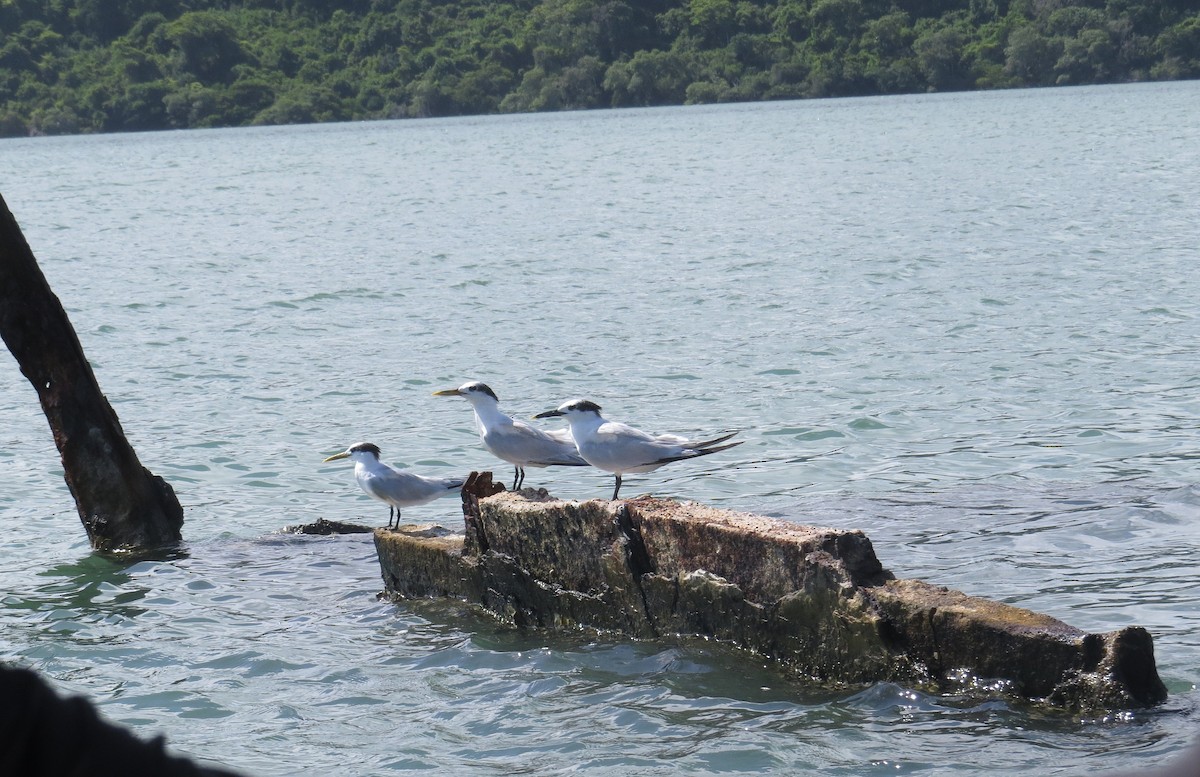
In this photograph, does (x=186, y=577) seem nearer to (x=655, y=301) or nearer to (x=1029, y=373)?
(x=1029, y=373)

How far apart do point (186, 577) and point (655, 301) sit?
16.9 metres

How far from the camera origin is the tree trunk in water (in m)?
9.55

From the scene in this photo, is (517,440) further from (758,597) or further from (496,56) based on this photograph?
(496,56)

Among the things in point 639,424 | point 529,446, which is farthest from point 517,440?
point 639,424

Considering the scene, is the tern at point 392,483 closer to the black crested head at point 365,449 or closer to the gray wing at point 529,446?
the black crested head at point 365,449

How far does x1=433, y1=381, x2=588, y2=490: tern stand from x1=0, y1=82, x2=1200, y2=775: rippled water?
1.17 m

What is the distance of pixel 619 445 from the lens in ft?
29.2

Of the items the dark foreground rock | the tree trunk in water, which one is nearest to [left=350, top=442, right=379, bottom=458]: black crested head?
the dark foreground rock

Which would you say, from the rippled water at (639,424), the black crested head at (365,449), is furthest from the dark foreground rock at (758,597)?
the black crested head at (365,449)

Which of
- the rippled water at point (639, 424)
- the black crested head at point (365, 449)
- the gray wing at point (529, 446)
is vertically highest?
the gray wing at point (529, 446)

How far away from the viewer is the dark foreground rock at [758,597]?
619 centimetres

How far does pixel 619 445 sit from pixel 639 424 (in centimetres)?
689

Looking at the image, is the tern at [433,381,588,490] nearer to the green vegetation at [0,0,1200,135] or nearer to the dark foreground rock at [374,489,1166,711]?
the dark foreground rock at [374,489,1166,711]

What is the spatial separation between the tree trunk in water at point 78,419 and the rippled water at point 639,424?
1.17ft
